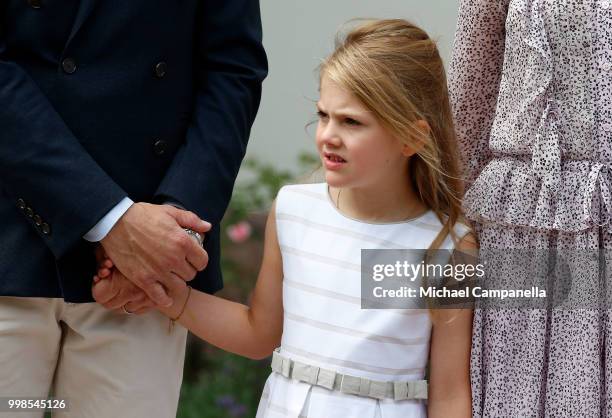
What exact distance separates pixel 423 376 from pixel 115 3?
94 centimetres

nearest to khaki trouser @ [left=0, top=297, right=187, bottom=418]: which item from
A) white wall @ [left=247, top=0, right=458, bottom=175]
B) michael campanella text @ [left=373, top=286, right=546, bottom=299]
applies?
michael campanella text @ [left=373, top=286, right=546, bottom=299]

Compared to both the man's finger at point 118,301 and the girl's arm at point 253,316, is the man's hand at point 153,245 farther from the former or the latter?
the girl's arm at point 253,316

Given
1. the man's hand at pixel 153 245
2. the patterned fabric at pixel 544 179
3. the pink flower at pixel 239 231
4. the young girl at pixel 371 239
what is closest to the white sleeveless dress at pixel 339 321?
the young girl at pixel 371 239

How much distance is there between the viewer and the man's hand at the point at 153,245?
7.16 feet

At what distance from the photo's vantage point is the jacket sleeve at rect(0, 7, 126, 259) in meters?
2.16

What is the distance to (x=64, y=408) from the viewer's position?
2.35 meters

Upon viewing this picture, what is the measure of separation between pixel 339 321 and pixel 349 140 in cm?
35

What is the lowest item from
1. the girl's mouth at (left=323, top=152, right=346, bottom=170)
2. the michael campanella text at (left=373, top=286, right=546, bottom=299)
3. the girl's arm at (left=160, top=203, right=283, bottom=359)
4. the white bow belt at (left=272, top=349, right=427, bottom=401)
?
the white bow belt at (left=272, top=349, right=427, bottom=401)

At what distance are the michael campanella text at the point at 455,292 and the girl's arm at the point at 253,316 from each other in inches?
9.7

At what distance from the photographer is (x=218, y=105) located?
2342 mm

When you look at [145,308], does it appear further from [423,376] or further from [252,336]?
[423,376]

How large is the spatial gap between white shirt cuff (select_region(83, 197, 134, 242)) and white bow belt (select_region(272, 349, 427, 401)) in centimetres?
45

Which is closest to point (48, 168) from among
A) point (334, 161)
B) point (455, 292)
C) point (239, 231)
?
point (334, 161)

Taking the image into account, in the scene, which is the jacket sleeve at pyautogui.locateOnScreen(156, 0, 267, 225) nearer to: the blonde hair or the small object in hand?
the small object in hand
